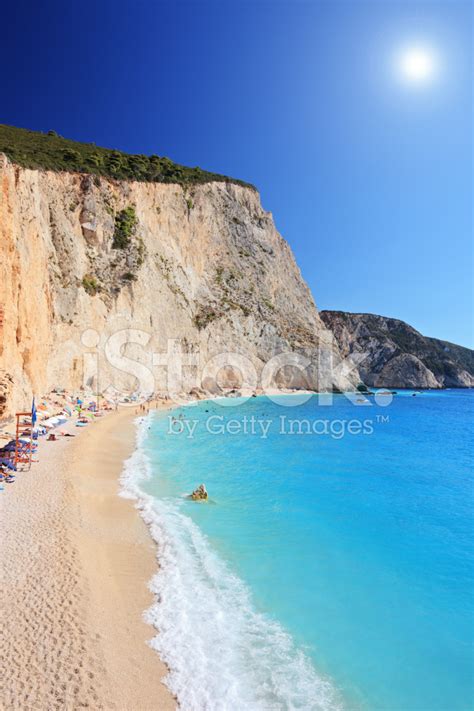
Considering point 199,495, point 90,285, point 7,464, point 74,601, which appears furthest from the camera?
point 90,285

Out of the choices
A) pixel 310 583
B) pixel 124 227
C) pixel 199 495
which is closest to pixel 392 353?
pixel 124 227

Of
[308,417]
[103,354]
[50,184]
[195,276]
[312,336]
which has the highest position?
[50,184]

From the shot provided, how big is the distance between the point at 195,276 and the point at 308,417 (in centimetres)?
2897

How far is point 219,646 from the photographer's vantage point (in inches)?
242

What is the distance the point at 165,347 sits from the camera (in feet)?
151

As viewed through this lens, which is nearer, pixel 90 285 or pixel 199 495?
pixel 199 495

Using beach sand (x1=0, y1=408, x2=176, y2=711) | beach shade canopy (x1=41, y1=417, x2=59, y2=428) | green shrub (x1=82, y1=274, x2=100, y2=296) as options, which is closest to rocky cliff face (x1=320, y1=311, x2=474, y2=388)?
green shrub (x1=82, y1=274, x2=100, y2=296)

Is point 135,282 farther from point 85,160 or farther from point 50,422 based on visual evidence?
point 50,422

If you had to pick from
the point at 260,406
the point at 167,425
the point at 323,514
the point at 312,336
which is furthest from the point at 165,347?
the point at 323,514

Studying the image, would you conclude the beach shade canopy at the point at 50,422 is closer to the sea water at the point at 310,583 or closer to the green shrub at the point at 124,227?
the sea water at the point at 310,583

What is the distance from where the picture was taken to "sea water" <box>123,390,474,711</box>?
5559 millimetres

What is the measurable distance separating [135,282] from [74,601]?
129 feet

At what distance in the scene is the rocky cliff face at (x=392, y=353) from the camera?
10656 cm

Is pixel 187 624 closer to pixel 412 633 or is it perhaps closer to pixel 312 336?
pixel 412 633
